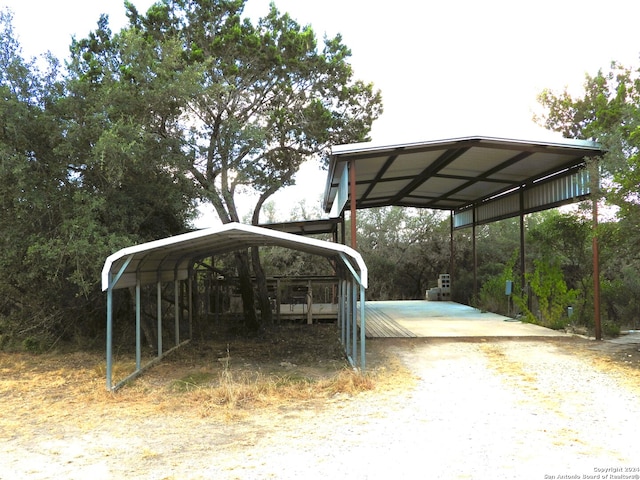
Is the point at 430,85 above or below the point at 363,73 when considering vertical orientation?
above

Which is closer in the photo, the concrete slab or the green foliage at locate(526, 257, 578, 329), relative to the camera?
the concrete slab

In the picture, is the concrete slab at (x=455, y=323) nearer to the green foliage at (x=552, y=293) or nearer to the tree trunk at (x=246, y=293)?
the green foliage at (x=552, y=293)

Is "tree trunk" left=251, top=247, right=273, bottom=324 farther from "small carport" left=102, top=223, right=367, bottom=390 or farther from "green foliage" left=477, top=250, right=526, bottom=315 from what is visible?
"green foliage" left=477, top=250, right=526, bottom=315

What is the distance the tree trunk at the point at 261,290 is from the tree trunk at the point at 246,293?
23cm

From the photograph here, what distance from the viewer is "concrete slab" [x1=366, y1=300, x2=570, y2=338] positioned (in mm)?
9947

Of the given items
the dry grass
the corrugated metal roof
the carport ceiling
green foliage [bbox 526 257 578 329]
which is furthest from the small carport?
green foliage [bbox 526 257 578 329]

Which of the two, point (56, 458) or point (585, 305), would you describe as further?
point (585, 305)

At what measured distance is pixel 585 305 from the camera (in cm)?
1066

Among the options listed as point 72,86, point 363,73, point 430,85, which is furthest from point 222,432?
point 430,85

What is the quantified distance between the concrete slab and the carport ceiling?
3327 millimetres

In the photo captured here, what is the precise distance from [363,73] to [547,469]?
39.0 ft

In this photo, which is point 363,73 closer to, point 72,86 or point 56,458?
point 72,86

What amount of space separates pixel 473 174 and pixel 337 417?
27.8ft

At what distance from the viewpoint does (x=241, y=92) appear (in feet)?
37.3
